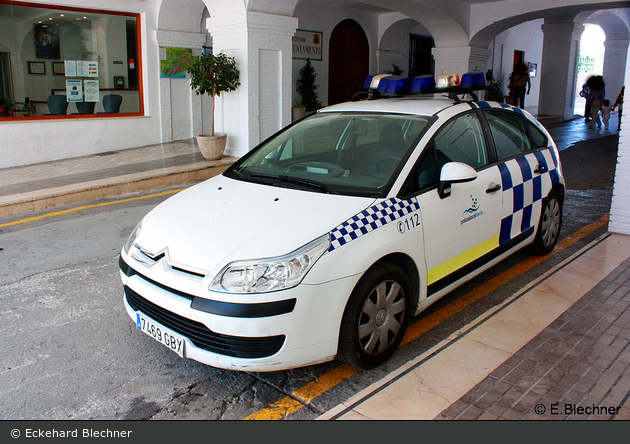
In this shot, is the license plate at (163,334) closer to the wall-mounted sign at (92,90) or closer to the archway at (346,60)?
the wall-mounted sign at (92,90)

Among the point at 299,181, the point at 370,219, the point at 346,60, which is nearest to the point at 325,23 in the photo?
the point at 346,60

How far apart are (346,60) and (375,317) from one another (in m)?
14.9

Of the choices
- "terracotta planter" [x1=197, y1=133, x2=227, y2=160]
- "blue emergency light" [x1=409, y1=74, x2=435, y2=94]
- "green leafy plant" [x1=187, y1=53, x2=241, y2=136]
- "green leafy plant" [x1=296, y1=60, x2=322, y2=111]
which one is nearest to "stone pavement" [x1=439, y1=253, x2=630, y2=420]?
"blue emergency light" [x1=409, y1=74, x2=435, y2=94]

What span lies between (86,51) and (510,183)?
32.7ft

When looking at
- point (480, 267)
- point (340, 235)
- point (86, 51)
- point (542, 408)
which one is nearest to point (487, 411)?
point (542, 408)

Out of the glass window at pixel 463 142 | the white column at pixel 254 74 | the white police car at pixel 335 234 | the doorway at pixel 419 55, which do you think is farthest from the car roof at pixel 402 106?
the doorway at pixel 419 55

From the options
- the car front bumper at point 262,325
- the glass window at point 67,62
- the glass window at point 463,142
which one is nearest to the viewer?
the car front bumper at point 262,325

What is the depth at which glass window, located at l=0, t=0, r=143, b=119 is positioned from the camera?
10289 mm

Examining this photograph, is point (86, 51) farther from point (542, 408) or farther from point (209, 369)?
point (542, 408)

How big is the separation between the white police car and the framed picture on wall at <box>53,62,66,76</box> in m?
8.42

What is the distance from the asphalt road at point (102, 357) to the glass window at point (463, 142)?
3.73 ft

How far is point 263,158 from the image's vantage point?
4191 millimetres

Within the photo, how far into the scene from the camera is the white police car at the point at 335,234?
9.05 ft

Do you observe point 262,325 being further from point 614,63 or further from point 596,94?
point 614,63
